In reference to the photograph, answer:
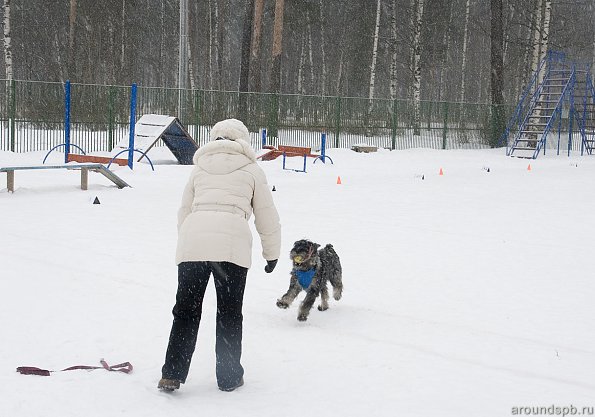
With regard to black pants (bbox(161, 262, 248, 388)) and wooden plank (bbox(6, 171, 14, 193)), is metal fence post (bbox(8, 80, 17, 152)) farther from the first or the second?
black pants (bbox(161, 262, 248, 388))

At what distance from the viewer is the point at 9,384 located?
4.65 m

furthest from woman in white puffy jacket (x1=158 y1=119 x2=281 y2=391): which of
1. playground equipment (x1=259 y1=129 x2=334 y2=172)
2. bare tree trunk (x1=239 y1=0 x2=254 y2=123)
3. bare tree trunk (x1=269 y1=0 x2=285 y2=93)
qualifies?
bare tree trunk (x1=239 y1=0 x2=254 y2=123)

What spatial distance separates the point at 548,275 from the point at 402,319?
2.49 meters

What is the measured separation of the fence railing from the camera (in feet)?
64.8

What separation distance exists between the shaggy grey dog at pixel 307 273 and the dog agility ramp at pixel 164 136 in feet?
39.5

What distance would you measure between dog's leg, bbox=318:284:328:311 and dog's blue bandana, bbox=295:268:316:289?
1.08 ft

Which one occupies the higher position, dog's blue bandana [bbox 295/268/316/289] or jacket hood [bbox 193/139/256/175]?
jacket hood [bbox 193/139/256/175]

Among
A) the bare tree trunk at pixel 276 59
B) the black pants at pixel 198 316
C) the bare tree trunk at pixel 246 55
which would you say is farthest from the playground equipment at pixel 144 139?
the black pants at pixel 198 316

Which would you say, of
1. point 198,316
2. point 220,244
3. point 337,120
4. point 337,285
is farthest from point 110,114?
point 220,244

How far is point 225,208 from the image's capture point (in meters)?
4.54

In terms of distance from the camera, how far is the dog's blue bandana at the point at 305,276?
6184 millimetres

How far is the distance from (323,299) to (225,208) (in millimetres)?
2371

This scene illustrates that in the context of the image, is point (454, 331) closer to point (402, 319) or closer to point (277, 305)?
point (402, 319)

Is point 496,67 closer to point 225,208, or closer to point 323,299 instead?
point 323,299
